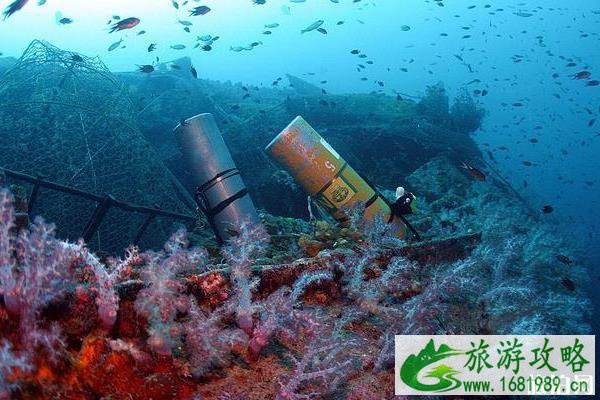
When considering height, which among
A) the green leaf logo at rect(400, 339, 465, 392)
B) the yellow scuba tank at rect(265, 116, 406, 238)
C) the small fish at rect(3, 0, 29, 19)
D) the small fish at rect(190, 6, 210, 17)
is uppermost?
the small fish at rect(3, 0, 29, 19)

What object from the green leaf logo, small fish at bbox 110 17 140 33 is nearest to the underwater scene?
the green leaf logo

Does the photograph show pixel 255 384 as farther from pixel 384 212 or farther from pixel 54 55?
pixel 54 55

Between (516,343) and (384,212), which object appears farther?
(384,212)

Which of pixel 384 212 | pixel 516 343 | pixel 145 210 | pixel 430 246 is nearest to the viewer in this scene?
pixel 516 343

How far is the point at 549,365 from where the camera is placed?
107 inches

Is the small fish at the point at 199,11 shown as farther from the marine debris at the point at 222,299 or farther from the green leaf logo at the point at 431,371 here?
the green leaf logo at the point at 431,371

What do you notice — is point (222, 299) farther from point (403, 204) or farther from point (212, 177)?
point (403, 204)

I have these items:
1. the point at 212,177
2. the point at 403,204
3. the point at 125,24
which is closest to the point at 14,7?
the point at 125,24

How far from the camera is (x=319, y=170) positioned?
600 centimetres

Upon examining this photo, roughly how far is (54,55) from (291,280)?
7748 mm

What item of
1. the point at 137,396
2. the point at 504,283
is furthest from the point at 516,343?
the point at 137,396

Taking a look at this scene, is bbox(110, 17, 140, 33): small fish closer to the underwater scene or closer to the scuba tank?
the underwater scene

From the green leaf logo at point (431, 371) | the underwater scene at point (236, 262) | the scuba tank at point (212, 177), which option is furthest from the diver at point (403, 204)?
the green leaf logo at point (431, 371)

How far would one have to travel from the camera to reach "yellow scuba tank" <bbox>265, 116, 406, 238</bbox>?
5.97 metres
